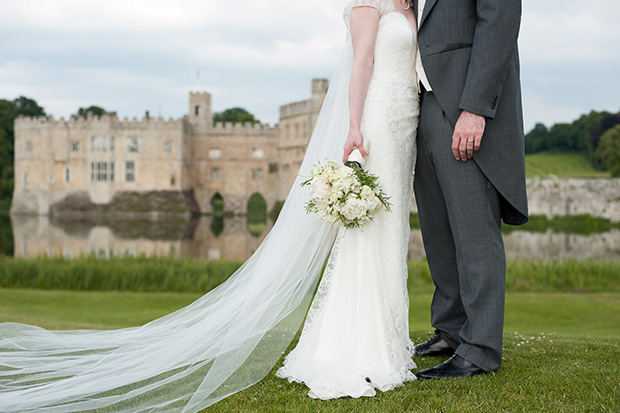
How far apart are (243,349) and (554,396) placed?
1.36 meters

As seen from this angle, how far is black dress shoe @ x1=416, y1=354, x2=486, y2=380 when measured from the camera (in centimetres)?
260

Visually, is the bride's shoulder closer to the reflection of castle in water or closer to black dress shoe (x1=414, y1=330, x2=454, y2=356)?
black dress shoe (x1=414, y1=330, x2=454, y2=356)

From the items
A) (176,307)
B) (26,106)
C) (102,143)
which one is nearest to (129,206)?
(102,143)

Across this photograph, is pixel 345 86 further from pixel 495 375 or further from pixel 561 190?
pixel 561 190

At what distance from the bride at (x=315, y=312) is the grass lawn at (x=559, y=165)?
155 ft

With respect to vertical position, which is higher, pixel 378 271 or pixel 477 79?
pixel 477 79

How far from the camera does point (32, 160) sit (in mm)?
40406

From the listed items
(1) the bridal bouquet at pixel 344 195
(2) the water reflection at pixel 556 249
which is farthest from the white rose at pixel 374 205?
(2) the water reflection at pixel 556 249

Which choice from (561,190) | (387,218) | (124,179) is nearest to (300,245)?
(387,218)

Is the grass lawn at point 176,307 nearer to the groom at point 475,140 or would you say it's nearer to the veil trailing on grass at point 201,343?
the veil trailing on grass at point 201,343

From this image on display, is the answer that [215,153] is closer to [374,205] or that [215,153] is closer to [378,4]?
[378,4]

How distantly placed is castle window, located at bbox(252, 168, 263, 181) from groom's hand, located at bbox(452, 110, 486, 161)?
1632 inches

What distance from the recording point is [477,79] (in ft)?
8.48

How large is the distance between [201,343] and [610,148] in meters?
49.9
